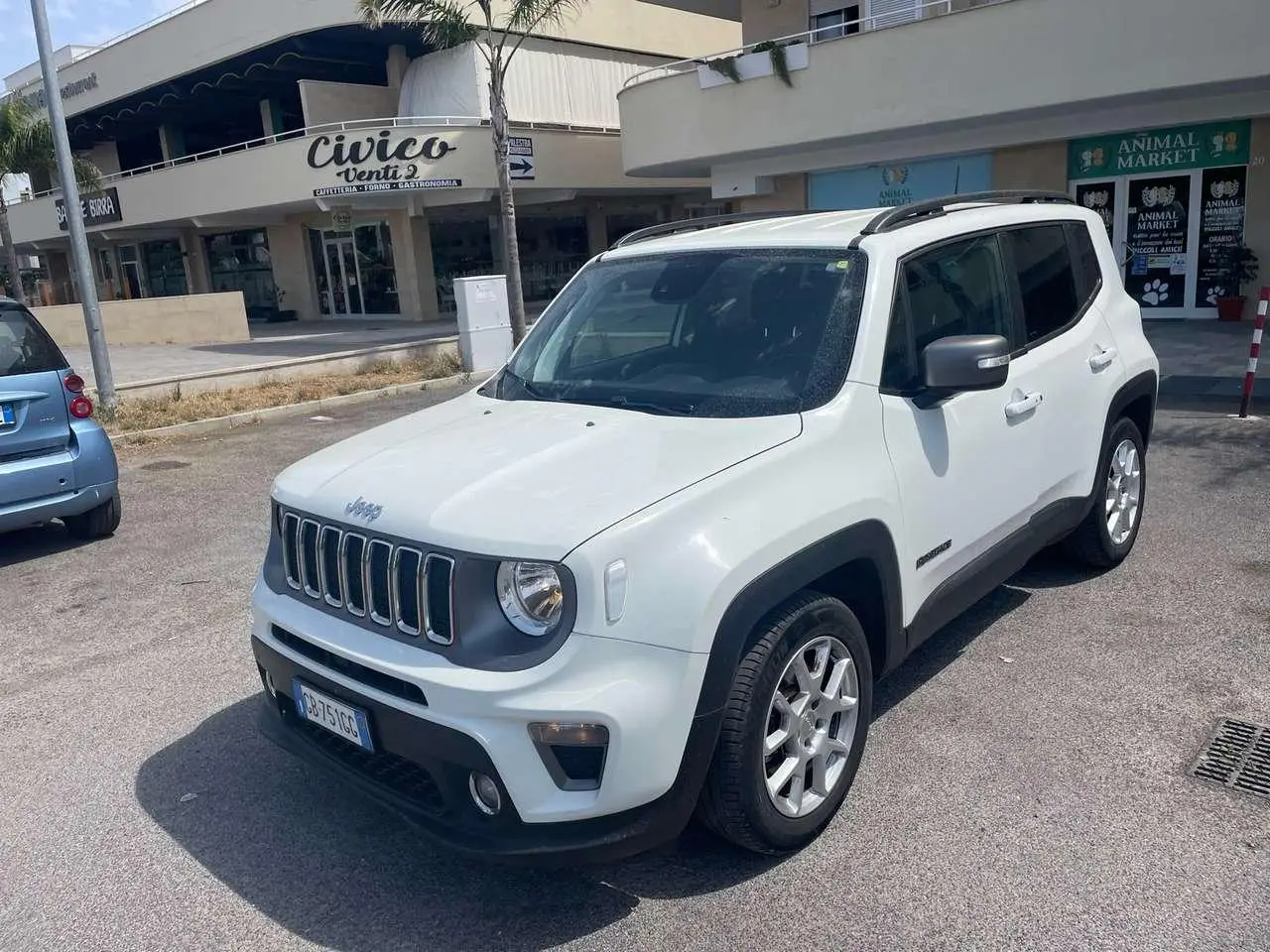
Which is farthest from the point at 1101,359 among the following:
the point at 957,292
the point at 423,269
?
the point at 423,269

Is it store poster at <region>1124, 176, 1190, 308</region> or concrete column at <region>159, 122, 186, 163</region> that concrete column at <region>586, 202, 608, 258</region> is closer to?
concrete column at <region>159, 122, 186, 163</region>

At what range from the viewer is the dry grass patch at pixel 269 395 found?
40.4 ft

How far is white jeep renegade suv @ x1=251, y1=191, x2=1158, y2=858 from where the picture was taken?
266 cm

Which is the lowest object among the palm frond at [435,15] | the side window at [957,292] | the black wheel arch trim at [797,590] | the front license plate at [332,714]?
the front license plate at [332,714]

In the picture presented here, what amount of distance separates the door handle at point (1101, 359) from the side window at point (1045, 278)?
0.22m

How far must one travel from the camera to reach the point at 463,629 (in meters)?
2.77

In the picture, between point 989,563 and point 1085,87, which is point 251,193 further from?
point 989,563

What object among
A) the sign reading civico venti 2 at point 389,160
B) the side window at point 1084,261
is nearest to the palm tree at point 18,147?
the sign reading civico venti 2 at point 389,160

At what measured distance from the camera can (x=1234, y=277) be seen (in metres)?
15.3

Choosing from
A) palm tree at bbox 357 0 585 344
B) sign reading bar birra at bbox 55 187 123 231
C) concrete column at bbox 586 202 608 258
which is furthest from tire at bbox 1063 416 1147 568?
sign reading bar birra at bbox 55 187 123 231

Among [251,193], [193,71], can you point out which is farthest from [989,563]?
[193,71]

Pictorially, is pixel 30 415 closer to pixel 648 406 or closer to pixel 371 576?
pixel 371 576

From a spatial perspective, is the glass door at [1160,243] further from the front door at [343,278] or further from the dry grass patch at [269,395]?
the front door at [343,278]

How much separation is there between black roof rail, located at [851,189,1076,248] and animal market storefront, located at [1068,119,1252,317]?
12599mm
